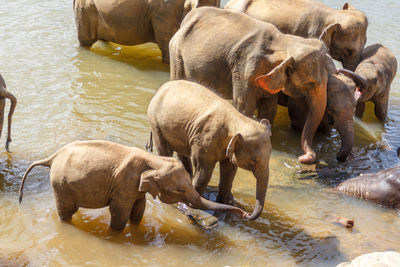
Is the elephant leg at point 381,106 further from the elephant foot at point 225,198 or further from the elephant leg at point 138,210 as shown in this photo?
the elephant leg at point 138,210

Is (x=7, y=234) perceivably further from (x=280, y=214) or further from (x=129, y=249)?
(x=280, y=214)

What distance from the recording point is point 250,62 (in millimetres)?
6027

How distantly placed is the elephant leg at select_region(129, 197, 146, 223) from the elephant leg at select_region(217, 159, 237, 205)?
0.81m

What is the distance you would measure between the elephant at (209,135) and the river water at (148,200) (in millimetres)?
448

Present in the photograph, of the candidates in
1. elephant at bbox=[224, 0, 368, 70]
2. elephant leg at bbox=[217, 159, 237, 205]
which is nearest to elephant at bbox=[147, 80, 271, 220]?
elephant leg at bbox=[217, 159, 237, 205]

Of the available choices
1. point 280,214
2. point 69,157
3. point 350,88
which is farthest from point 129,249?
point 350,88

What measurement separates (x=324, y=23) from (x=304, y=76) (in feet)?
6.28

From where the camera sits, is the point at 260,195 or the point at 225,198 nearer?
the point at 260,195

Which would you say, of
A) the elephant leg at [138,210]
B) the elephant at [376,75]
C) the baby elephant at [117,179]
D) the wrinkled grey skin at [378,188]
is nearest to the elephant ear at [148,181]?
the baby elephant at [117,179]

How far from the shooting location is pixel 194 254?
4.68 m

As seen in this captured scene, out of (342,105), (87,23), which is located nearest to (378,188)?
(342,105)

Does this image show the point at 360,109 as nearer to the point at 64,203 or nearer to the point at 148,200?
the point at 148,200

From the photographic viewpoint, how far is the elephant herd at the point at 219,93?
458 cm

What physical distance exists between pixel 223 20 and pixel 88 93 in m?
2.56
